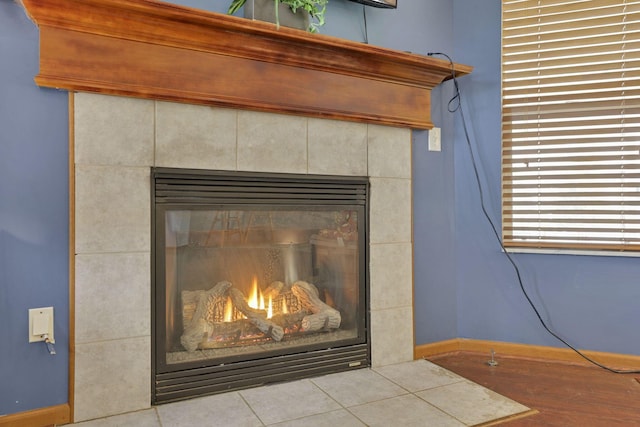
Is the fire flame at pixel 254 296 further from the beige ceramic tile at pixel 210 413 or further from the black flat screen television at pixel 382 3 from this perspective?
the black flat screen television at pixel 382 3

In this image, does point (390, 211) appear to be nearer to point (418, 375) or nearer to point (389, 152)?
point (389, 152)

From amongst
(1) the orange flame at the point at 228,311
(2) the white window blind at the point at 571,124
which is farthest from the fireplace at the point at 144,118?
(2) the white window blind at the point at 571,124

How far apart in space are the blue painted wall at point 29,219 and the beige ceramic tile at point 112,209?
0.07 metres

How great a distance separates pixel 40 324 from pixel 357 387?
4.19 ft

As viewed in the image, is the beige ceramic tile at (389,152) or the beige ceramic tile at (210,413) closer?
the beige ceramic tile at (210,413)

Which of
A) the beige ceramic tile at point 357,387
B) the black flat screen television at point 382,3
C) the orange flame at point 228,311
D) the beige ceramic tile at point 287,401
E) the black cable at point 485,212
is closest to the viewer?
the beige ceramic tile at point 287,401

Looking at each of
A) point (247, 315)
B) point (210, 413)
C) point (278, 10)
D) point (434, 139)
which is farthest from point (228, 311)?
point (434, 139)

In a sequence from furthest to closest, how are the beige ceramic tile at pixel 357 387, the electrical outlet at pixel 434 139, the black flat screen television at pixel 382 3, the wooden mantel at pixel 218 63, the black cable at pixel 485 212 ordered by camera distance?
the electrical outlet at pixel 434 139, the black cable at pixel 485 212, the black flat screen television at pixel 382 3, the beige ceramic tile at pixel 357 387, the wooden mantel at pixel 218 63

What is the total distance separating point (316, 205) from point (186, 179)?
0.61 metres

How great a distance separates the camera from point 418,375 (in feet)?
6.70

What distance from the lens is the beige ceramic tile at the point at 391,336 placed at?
2.15 m

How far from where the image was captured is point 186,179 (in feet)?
5.75

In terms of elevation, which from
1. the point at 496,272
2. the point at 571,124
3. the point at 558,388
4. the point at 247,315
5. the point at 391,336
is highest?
the point at 571,124

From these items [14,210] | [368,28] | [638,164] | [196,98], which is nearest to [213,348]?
[14,210]
